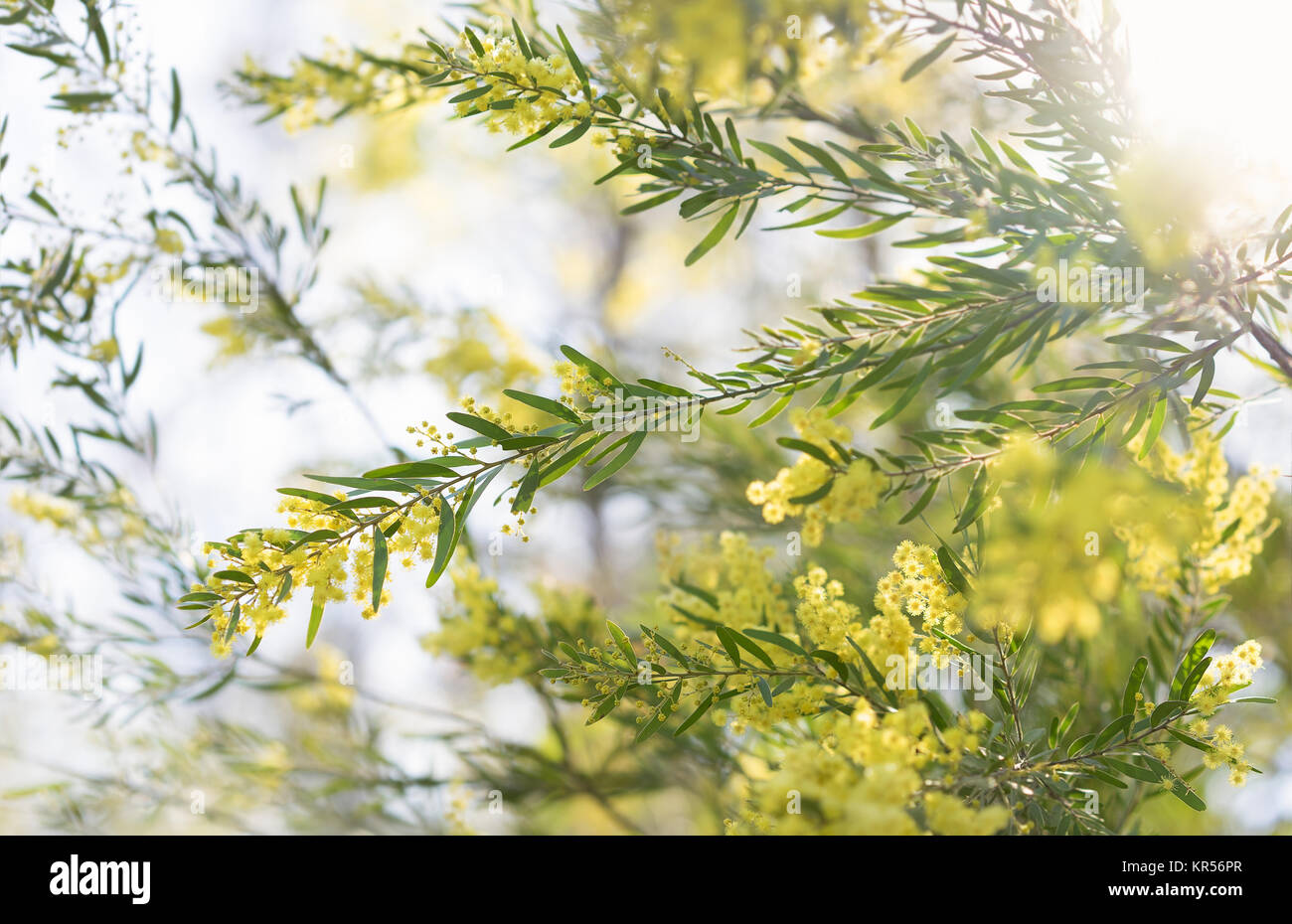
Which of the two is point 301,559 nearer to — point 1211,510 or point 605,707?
point 605,707

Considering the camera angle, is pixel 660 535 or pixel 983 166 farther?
pixel 660 535

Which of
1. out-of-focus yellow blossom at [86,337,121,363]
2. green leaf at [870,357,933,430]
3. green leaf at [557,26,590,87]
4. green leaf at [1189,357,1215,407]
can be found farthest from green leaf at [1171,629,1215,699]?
out-of-focus yellow blossom at [86,337,121,363]

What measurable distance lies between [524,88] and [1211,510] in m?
0.71

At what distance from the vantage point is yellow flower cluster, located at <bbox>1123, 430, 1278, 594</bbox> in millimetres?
669

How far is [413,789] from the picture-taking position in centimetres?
119

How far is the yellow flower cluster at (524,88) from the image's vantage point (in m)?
0.55

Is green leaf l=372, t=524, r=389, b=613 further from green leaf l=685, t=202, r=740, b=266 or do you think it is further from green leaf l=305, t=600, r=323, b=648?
green leaf l=685, t=202, r=740, b=266

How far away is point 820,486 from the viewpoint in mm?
575

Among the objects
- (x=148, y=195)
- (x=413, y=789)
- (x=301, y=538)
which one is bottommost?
(x=413, y=789)

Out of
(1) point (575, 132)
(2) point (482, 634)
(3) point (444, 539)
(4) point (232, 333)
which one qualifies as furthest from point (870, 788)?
(4) point (232, 333)

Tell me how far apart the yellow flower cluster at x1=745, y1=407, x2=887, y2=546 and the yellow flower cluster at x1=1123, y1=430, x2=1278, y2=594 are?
292 millimetres
